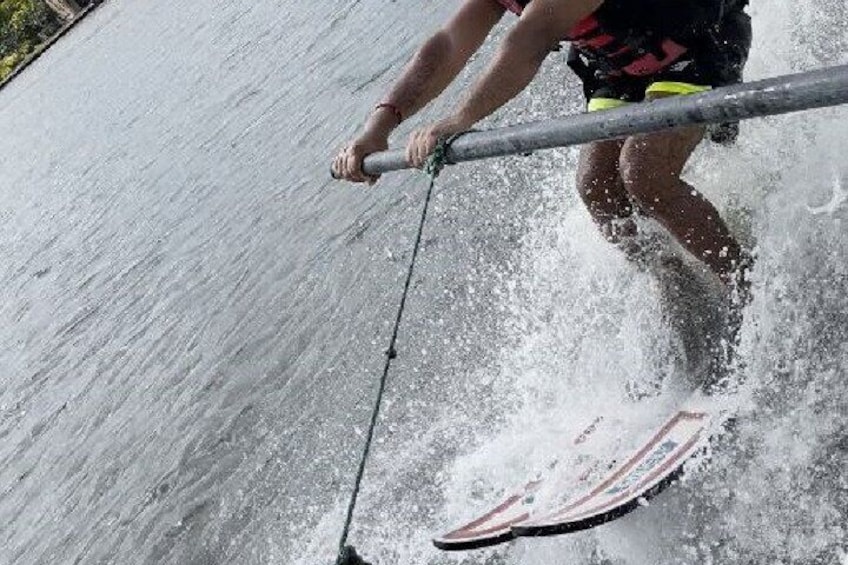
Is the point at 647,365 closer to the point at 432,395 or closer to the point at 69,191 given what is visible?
the point at 432,395

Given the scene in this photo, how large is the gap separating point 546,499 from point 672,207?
5.21 ft

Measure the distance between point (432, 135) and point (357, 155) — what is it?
2.94ft

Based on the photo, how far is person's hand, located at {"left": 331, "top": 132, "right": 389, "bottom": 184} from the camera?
4.40 meters

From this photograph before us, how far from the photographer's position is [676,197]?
4332 millimetres

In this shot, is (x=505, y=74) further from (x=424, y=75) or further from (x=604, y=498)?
(x=604, y=498)

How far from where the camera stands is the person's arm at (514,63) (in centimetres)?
360

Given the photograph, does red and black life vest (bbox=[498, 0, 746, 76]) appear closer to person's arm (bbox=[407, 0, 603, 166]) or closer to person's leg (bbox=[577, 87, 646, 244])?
person's leg (bbox=[577, 87, 646, 244])

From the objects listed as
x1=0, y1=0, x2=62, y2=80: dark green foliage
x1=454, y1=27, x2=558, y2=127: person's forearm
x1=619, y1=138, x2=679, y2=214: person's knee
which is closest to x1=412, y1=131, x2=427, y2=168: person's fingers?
x1=454, y1=27, x2=558, y2=127: person's forearm


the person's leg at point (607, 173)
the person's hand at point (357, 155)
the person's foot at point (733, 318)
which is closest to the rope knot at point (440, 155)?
the person's hand at point (357, 155)

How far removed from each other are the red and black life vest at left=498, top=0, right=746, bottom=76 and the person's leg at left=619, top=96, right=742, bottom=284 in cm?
39

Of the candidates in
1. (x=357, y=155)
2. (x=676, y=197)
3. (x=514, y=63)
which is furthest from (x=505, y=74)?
(x=676, y=197)

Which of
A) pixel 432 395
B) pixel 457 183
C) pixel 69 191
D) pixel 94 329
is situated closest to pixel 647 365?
pixel 432 395

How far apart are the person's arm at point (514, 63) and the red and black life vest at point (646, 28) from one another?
54 cm

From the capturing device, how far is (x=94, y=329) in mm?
11297
